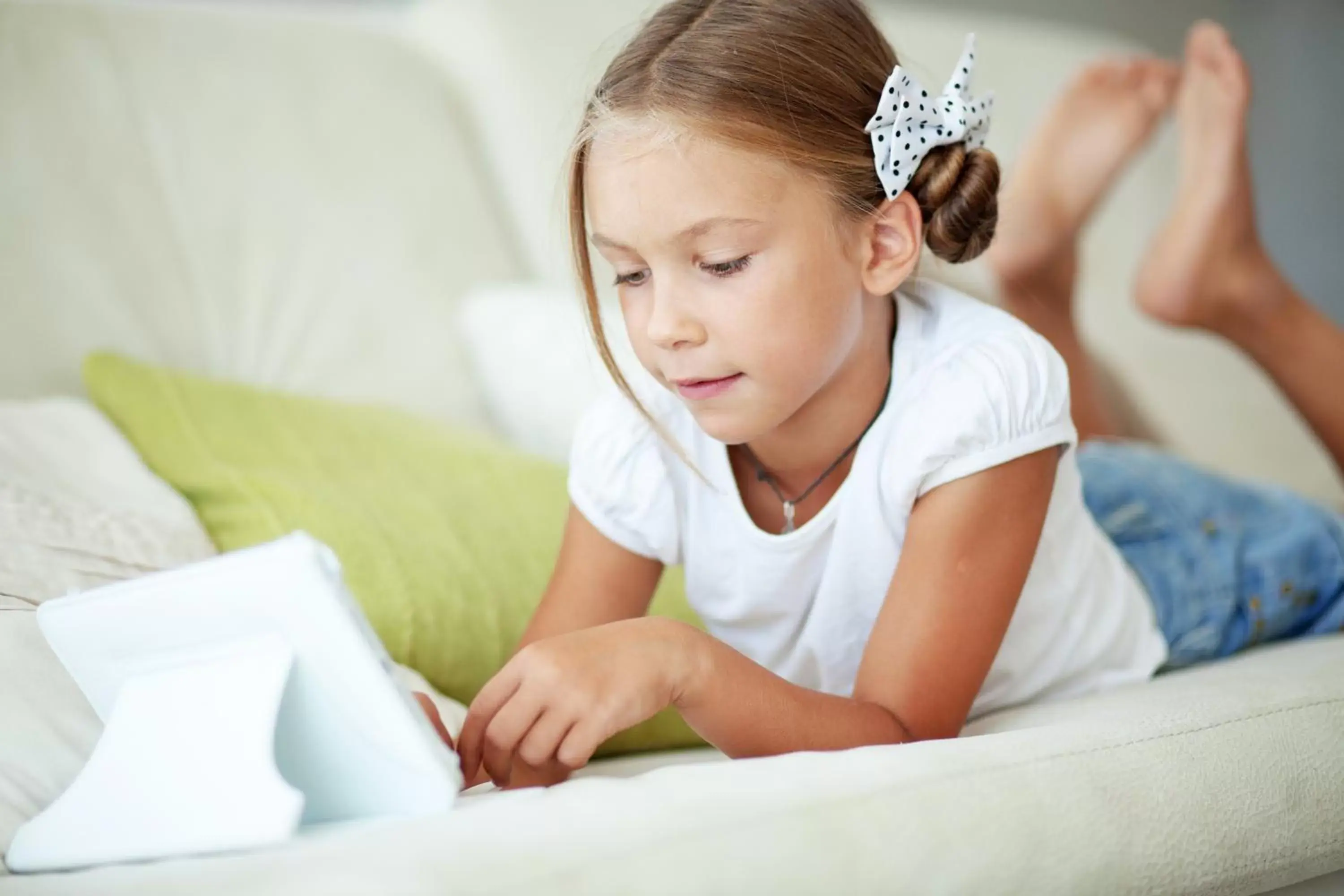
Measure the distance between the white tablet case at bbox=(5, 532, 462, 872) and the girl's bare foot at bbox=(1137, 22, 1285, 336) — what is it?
4.20ft

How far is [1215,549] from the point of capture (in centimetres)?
139

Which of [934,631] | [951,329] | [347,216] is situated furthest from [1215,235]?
[347,216]

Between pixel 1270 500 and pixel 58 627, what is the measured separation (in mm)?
1265

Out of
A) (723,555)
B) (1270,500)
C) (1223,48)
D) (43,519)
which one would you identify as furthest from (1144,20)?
(43,519)

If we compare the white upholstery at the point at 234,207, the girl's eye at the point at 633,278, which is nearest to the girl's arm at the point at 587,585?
the girl's eye at the point at 633,278

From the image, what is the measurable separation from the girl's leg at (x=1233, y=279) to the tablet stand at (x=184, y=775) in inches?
52.1

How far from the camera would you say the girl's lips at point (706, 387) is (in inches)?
36.5

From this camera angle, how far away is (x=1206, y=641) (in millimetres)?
1259

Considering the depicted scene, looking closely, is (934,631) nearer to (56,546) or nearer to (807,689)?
(807,689)

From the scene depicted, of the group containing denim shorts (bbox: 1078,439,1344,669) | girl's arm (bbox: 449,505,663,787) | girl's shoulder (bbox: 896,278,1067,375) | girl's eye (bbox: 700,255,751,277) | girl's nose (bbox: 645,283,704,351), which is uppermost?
girl's eye (bbox: 700,255,751,277)

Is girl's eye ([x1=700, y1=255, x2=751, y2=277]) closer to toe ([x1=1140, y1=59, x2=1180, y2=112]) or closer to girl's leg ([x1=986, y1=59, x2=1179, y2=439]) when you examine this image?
girl's leg ([x1=986, y1=59, x2=1179, y2=439])

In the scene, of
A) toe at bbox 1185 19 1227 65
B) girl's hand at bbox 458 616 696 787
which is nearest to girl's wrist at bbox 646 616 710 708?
girl's hand at bbox 458 616 696 787

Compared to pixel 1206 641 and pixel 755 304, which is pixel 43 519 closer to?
pixel 755 304

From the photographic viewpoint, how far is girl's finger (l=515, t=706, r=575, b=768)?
723 millimetres
